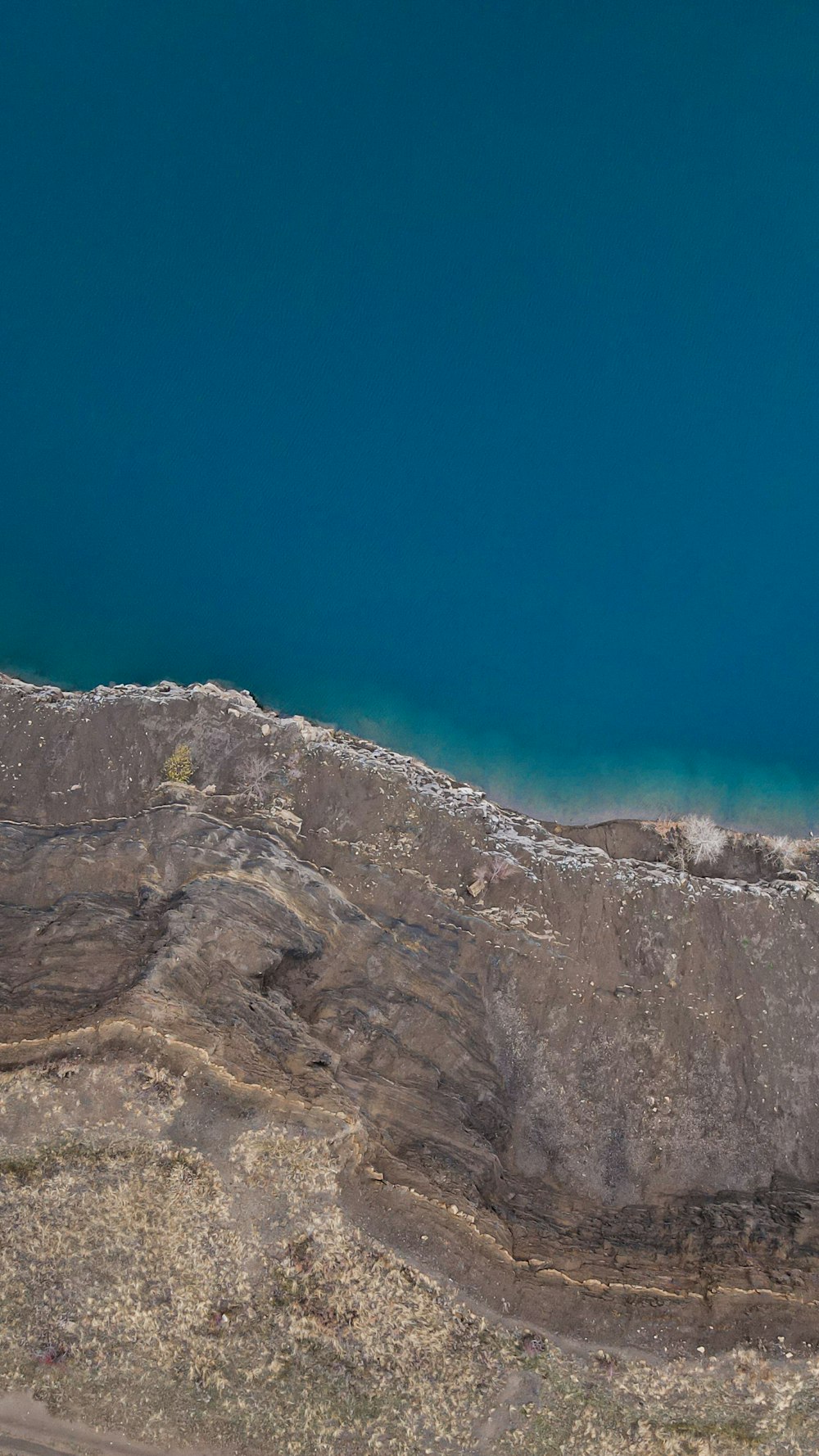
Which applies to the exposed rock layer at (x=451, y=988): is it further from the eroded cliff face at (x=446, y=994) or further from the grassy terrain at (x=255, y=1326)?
the grassy terrain at (x=255, y=1326)

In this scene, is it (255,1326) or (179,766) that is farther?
(179,766)

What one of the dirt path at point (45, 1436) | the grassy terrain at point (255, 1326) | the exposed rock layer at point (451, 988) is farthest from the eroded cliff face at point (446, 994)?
the dirt path at point (45, 1436)

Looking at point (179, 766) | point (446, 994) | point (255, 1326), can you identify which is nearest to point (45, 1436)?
point (255, 1326)

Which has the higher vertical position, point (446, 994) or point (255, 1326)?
point (446, 994)

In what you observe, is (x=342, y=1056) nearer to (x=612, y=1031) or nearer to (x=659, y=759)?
(x=612, y=1031)

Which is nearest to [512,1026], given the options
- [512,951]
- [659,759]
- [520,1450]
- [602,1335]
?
[512,951]

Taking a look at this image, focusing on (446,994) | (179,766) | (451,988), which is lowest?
(446,994)

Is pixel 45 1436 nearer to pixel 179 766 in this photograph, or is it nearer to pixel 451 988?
pixel 451 988
